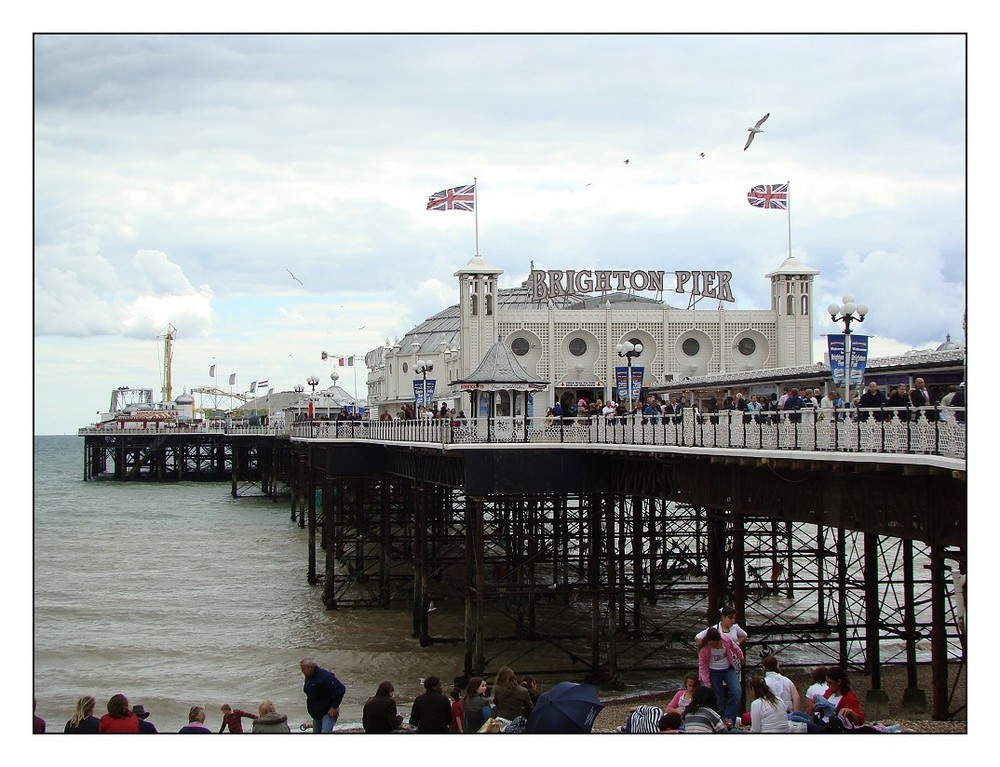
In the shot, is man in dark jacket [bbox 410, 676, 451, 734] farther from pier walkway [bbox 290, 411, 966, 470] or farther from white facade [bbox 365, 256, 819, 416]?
white facade [bbox 365, 256, 819, 416]

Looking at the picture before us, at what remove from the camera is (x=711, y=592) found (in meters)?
23.4

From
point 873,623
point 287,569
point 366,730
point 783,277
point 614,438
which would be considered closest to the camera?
point 366,730

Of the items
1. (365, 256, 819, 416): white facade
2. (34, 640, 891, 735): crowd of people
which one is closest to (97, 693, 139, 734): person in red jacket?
(34, 640, 891, 735): crowd of people

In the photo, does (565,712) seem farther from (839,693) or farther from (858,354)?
(858,354)

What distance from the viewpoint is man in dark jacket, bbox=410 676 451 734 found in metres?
15.2

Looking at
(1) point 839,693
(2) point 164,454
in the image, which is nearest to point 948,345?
(1) point 839,693

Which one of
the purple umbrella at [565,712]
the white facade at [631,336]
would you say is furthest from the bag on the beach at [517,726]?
the white facade at [631,336]

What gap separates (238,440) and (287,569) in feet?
172

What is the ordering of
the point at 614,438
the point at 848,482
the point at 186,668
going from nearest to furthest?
the point at 848,482
the point at 614,438
the point at 186,668

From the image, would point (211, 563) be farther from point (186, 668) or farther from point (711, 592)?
point (711, 592)

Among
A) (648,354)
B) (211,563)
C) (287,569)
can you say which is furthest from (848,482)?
(648,354)

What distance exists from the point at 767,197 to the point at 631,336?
15.3m

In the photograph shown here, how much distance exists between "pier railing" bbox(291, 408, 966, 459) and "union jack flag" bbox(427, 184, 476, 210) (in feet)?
37.3

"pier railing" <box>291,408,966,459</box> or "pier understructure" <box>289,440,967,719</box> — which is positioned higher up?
"pier railing" <box>291,408,966,459</box>
